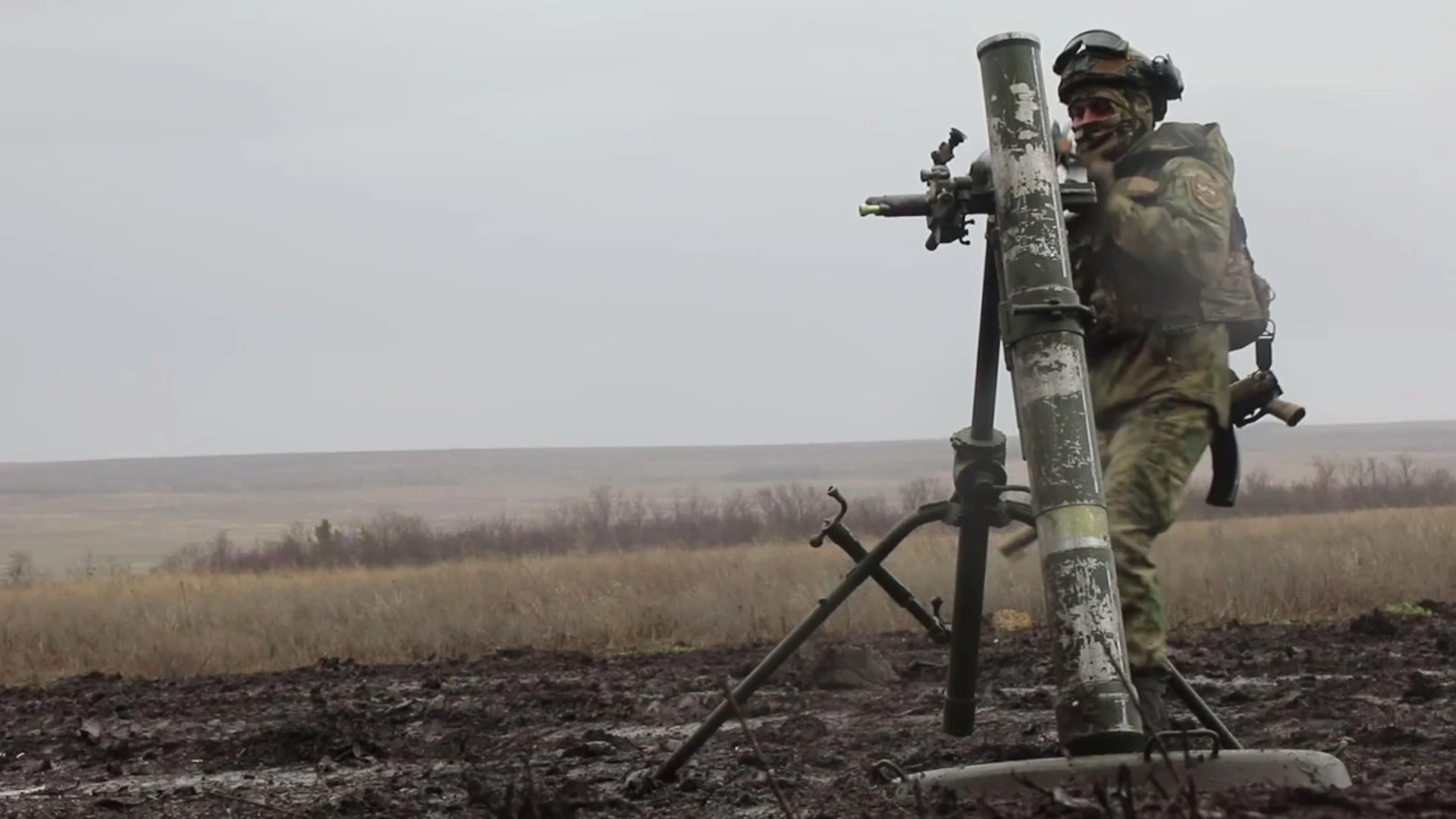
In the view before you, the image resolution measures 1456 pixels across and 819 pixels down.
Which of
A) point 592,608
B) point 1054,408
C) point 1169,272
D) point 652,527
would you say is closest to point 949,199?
point 1054,408

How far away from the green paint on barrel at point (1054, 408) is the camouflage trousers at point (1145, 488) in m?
0.90

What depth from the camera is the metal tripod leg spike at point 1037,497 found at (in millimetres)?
3594

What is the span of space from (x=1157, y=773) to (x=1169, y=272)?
1.97 meters

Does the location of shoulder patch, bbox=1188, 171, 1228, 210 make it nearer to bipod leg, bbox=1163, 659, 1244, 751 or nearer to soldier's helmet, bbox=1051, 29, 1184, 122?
soldier's helmet, bbox=1051, 29, 1184, 122

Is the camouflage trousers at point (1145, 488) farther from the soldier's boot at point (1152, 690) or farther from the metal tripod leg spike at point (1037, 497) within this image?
the metal tripod leg spike at point (1037, 497)

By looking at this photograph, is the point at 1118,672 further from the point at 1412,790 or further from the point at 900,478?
the point at 900,478

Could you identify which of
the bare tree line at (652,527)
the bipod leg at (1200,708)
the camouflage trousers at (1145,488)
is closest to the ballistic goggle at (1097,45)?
the camouflage trousers at (1145,488)

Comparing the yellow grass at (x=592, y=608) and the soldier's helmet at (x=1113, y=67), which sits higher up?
the soldier's helmet at (x=1113, y=67)

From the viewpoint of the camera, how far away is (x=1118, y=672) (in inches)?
136

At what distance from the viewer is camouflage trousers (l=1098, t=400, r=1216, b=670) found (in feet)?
15.8

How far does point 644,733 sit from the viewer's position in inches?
285

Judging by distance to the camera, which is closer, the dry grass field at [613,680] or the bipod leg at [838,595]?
the bipod leg at [838,595]

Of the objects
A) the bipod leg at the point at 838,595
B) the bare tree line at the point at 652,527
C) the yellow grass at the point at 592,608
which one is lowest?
the bare tree line at the point at 652,527

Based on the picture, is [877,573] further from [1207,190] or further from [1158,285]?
[1207,190]
